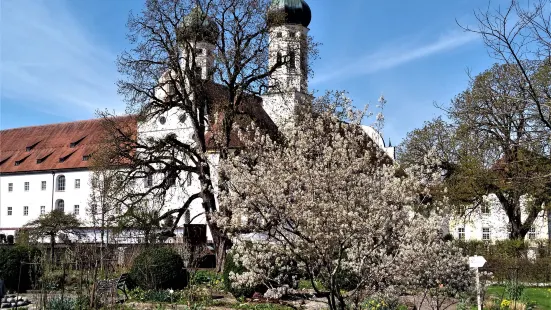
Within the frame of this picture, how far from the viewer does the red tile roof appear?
171 ft

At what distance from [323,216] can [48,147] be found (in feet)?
169

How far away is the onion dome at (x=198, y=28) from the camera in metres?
25.3

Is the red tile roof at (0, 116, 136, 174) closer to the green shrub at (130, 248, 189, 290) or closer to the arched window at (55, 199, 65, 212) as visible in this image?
the arched window at (55, 199, 65, 212)

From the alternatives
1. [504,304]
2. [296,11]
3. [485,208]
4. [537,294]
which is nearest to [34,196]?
[296,11]

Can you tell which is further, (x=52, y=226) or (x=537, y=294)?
(x=52, y=226)

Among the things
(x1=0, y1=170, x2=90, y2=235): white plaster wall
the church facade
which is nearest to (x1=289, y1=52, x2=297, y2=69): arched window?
the church facade

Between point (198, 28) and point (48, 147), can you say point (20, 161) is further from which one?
point (198, 28)

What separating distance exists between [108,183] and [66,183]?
27168mm

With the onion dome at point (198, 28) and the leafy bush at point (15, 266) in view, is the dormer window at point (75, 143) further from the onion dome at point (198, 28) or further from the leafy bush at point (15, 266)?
the leafy bush at point (15, 266)

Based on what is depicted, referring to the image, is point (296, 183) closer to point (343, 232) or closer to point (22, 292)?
point (343, 232)

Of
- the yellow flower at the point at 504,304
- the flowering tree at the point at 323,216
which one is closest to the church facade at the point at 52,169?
the yellow flower at the point at 504,304

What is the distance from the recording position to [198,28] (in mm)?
25328

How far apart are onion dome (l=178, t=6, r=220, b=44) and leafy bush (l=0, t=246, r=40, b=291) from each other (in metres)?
11.0

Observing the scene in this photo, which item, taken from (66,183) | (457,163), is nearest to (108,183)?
(457,163)
